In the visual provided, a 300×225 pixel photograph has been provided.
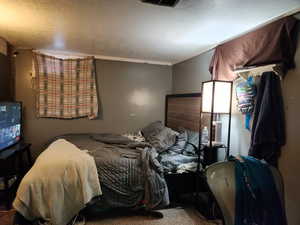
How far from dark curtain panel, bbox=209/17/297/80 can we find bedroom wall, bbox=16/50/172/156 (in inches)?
70.6

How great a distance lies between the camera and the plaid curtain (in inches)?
145

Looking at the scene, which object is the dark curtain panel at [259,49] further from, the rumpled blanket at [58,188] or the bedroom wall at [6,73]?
the bedroom wall at [6,73]

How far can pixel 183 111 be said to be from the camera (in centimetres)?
369

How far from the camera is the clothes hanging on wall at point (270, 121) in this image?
1.87 metres

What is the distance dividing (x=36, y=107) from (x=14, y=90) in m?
0.50

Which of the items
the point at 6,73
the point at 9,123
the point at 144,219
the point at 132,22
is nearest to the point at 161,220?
the point at 144,219

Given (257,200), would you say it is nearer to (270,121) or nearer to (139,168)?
(270,121)

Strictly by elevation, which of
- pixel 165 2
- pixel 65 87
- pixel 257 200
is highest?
pixel 165 2

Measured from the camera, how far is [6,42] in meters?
3.21

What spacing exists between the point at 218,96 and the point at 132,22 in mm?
1356

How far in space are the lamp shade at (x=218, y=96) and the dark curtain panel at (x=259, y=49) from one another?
0.31 metres

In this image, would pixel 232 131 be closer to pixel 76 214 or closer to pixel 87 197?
pixel 87 197

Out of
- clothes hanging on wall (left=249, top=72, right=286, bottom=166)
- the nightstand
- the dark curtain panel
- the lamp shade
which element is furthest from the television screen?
clothes hanging on wall (left=249, top=72, right=286, bottom=166)

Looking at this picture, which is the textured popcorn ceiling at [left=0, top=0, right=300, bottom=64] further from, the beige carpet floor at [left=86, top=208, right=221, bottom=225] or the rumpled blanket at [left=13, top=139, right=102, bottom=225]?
the beige carpet floor at [left=86, top=208, right=221, bottom=225]
